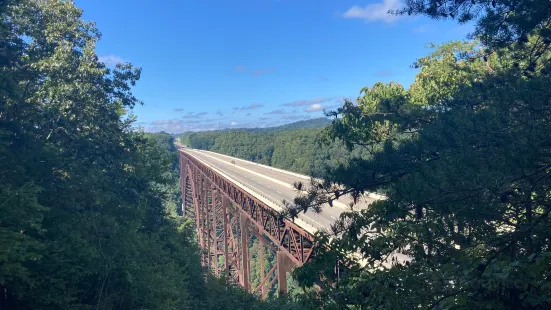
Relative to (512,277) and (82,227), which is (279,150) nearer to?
(82,227)

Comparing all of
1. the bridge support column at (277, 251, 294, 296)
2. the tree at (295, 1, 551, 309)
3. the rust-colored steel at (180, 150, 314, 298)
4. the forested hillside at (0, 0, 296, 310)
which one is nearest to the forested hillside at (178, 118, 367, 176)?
the rust-colored steel at (180, 150, 314, 298)

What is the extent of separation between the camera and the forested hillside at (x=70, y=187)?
26.7 ft

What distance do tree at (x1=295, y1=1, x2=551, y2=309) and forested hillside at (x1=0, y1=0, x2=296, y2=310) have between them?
6.15m

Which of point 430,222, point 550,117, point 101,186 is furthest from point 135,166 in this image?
point 550,117

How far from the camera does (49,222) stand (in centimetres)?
1019

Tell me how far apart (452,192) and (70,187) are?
36.0ft

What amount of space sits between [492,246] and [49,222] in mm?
10843

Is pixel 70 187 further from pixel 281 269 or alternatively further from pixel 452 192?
pixel 281 269

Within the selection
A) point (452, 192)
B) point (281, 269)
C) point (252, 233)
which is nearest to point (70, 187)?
point (452, 192)

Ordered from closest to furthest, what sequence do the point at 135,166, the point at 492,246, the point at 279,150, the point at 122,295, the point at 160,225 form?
the point at 492,246 → the point at 122,295 → the point at 135,166 → the point at 160,225 → the point at 279,150

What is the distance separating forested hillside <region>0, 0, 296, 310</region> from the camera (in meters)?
8.13

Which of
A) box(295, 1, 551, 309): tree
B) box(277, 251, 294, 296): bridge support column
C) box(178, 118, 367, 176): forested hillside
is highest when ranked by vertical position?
box(295, 1, 551, 309): tree

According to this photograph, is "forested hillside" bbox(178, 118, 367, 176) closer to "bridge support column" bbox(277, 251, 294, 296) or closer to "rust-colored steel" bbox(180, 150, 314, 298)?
"rust-colored steel" bbox(180, 150, 314, 298)

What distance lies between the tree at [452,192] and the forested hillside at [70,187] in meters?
6.15
